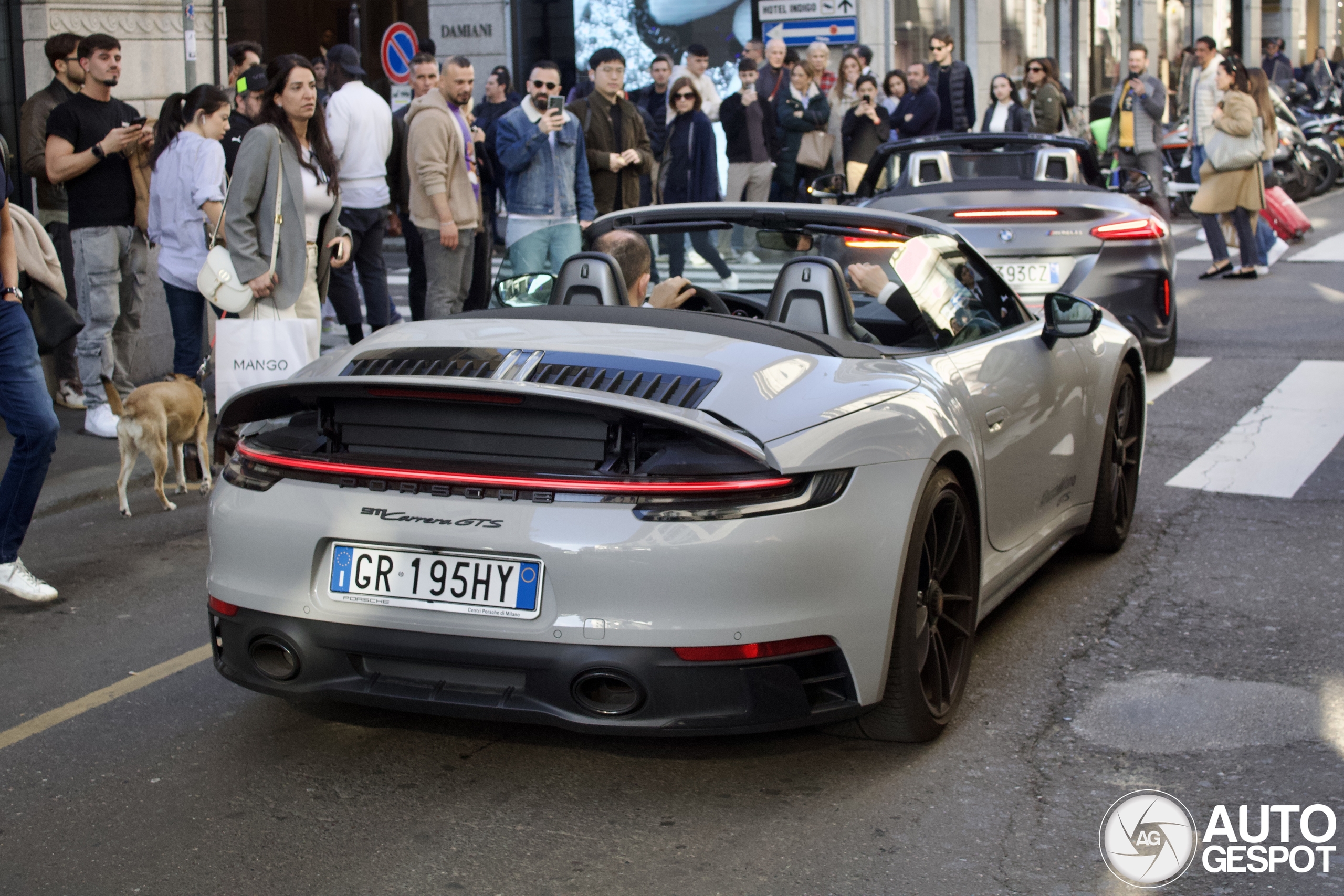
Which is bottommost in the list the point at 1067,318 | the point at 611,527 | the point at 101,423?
the point at 101,423

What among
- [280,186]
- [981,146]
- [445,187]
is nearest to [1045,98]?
[981,146]

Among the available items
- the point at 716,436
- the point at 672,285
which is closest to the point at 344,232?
the point at 672,285

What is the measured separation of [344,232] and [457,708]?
15.7 ft

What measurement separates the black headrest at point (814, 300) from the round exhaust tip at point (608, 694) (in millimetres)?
1241

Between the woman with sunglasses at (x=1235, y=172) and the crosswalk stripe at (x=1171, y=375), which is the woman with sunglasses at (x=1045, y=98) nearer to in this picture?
the woman with sunglasses at (x=1235, y=172)

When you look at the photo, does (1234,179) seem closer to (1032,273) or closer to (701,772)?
(1032,273)

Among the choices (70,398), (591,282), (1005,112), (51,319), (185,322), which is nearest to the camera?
(591,282)

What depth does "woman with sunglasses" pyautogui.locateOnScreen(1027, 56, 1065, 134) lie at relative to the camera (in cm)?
1878

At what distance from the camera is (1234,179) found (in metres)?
14.2

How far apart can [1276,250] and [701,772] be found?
1472 centimetres

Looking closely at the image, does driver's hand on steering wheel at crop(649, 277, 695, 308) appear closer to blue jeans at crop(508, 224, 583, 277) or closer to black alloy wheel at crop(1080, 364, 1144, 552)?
blue jeans at crop(508, 224, 583, 277)

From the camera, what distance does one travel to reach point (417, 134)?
9758 mm

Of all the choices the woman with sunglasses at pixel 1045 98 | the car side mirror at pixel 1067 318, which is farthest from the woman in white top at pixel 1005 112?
the car side mirror at pixel 1067 318

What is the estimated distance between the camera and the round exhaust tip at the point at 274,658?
3775 millimetres
